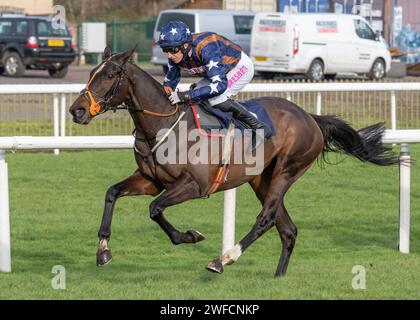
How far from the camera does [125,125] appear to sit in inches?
550

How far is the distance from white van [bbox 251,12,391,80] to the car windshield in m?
4.65

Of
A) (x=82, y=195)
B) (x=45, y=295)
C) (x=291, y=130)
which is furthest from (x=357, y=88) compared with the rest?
(x=45, y=295)

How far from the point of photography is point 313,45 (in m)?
24.5

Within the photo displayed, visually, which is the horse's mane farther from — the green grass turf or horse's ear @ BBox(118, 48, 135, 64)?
the green grass turf

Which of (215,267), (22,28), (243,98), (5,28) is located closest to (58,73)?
(22,28)

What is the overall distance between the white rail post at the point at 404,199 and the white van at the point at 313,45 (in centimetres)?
1661

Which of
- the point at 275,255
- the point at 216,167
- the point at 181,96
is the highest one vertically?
the point at 181,96

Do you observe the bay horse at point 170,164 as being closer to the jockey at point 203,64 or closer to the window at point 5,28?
the jockey at point 203,64

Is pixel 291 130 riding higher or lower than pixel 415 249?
higher

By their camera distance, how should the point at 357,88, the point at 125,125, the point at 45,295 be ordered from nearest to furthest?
the point at 45,295
the point at 357,88
the point at 125,125

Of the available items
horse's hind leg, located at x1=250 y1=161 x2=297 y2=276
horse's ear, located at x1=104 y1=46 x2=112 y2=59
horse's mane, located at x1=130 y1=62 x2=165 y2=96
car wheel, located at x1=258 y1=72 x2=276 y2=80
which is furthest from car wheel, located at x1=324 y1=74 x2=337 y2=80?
horse's ear, located at x1=104 y1=46 x2=112 y2=59

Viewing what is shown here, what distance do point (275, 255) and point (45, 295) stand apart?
2.69 m

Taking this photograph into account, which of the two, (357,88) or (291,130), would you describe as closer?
(291,130)
